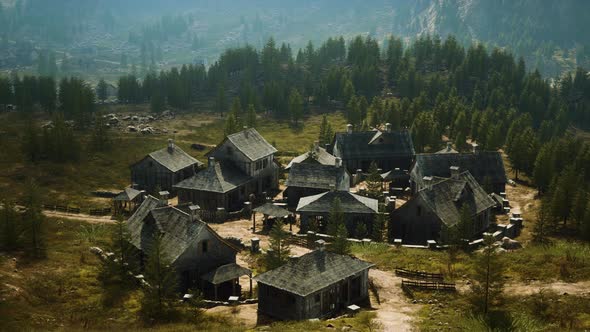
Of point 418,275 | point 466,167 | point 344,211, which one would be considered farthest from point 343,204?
point 466,167

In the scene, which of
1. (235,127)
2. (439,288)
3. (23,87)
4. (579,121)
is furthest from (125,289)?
(579,121)

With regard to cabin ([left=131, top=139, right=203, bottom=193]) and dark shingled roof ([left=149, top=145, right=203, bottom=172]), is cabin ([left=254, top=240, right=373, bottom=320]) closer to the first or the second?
cabin ([left=131, top=139, right=203, bottom=193])

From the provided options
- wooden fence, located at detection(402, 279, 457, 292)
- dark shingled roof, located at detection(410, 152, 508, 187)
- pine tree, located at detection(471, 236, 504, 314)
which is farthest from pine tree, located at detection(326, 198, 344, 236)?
dark shingled roof, located at detection(410, 152, 508, 187)

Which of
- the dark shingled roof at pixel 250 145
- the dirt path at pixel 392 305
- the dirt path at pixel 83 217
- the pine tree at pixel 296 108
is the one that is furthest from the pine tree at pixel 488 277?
the pine tree at pixel 296 108

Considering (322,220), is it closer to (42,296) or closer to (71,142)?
(42,296)

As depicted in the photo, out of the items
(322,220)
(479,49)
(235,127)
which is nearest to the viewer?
(322,220)

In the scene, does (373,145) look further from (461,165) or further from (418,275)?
(418,275)
